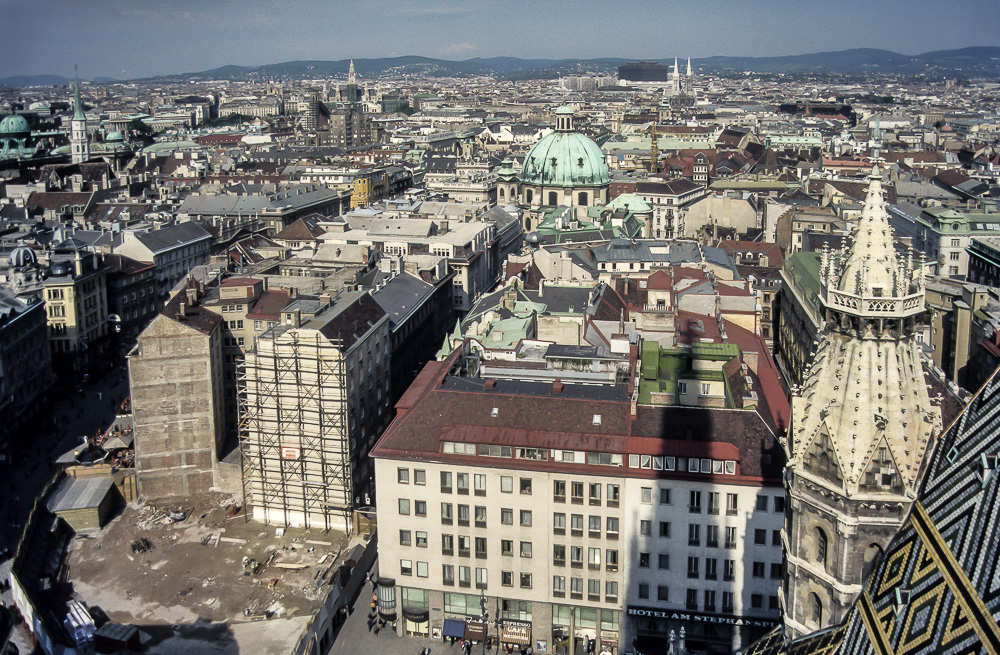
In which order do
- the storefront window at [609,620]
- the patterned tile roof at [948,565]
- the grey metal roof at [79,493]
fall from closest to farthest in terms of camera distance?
the patterned tile roof at [948,565]
the storefront window at [609,620]
the grey metal roof at [79,493]

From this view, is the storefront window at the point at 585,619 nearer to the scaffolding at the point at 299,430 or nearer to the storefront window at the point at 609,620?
the storefront window at the point at 609,620

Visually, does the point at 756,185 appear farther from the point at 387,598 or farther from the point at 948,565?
the point at 948,565

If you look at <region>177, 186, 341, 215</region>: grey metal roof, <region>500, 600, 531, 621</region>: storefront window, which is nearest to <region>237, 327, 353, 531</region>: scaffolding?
<region>500, 600, 531, 621</region>: storefront window

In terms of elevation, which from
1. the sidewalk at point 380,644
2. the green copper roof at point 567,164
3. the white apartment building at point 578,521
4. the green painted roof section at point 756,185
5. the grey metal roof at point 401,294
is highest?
the green copper roof at point 567,164

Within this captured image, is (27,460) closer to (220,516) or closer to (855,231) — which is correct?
(220,516)

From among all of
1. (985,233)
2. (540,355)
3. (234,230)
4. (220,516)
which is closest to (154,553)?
(220,516)

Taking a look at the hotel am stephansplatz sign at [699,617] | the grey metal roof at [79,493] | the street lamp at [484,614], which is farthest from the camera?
the grey metal roof at [79,493]

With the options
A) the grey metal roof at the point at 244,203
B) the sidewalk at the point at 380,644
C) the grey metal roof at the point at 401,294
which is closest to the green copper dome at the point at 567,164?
the grey metal roof at the point at 244,203
